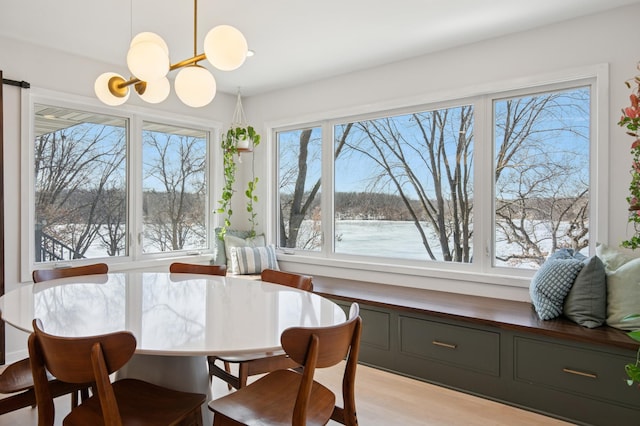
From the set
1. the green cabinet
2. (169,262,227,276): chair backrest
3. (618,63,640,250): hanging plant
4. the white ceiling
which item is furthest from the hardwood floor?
the white ceiling

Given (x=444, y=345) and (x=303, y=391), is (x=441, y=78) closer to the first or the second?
(x=444, y=345)

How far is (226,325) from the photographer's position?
157cm

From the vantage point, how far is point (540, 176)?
119 inches

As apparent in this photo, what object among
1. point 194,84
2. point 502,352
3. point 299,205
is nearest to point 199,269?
point 194,84

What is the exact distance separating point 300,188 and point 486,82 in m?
2.14

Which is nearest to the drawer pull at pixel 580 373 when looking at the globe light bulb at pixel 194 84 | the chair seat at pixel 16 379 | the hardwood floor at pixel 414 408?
the hardwood floor at pixel 414 408

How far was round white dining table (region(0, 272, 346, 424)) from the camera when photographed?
1.41 m

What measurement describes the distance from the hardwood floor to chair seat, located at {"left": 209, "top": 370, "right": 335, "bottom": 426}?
0.87 m

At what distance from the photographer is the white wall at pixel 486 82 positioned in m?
2.63

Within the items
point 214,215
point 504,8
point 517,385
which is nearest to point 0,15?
point 214,215

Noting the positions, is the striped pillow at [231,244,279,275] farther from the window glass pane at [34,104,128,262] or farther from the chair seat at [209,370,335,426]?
the chair seat at [209,370,335,426]

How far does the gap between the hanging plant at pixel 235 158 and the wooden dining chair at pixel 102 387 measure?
2979 mm

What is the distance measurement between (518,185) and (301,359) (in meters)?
2.46

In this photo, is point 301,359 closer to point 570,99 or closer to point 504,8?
point 504,8
